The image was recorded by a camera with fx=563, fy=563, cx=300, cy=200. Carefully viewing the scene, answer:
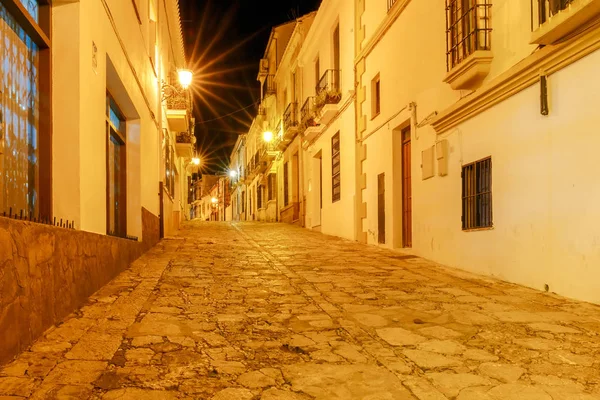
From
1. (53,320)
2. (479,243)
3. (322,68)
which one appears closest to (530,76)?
(479,243)

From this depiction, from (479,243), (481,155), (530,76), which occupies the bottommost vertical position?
(479,243)

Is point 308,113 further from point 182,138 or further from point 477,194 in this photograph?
point 477,194

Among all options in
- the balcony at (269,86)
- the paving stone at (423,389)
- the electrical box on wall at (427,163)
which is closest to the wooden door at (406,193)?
the electrical box on wall at (427,163)

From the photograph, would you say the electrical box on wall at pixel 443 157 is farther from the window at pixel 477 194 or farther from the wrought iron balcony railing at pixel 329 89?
the wrought iron balcony railing at pixel 329 89

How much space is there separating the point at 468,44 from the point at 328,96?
7740mm

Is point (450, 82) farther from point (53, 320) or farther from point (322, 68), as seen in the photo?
point (322, 68)

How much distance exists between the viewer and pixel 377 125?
12805 mm

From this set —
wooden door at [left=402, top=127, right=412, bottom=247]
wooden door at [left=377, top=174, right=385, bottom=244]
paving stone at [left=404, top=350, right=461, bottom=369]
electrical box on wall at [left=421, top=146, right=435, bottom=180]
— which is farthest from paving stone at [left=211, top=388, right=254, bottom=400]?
wooden door at [left=377, top=174, right=385, bottom=244]

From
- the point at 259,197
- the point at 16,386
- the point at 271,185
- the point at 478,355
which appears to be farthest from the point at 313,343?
the point at 259,197

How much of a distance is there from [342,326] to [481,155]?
435cm

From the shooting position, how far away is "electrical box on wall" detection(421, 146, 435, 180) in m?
9.91

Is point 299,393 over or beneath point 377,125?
beneath

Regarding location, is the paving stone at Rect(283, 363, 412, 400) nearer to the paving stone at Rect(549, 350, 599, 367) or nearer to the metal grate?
the paving stone at Rect(549, 350, 599, 367)

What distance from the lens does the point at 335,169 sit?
54.2 feet
